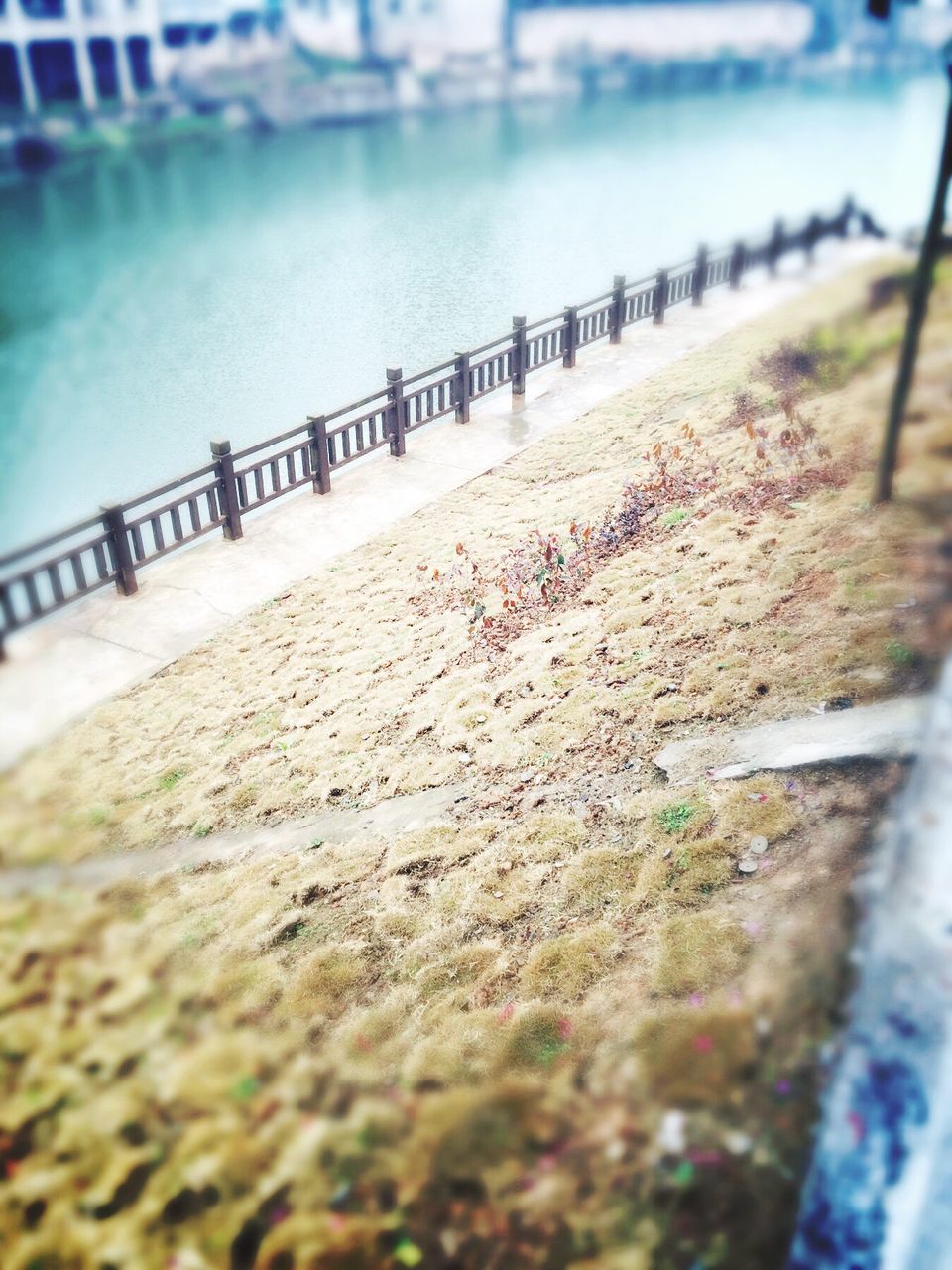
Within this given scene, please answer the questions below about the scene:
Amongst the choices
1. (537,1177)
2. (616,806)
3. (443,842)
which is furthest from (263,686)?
(537,1177)

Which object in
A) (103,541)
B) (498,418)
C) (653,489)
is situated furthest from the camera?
(498,418)

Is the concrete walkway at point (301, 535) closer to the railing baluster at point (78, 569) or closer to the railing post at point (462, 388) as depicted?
the railing post at point (462, 388)

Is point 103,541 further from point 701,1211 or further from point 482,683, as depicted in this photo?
point 701,1211

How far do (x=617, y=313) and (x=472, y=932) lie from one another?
7.57 metres

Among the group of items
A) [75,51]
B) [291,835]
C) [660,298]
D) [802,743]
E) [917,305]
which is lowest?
Result: [291,835]

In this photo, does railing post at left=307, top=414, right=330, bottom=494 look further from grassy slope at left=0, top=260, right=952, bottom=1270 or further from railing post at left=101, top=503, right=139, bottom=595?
railing post at left=101, top=503, right=139, bottom=595

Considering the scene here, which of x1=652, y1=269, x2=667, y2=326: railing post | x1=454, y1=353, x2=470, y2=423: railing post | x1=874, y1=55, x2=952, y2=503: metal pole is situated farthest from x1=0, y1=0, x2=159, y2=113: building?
x1=652, y1=269, x2=667, y2=326: railing post

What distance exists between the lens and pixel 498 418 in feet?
29.4

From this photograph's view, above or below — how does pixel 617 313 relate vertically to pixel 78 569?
above

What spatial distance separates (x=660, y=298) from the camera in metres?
8.61

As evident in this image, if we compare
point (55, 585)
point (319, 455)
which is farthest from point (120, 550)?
point (319, 455)

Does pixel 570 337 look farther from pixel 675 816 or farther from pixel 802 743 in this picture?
pixel 675 816

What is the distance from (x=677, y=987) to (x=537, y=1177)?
35.0 inches

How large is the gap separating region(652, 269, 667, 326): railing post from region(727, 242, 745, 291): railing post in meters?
1.09
